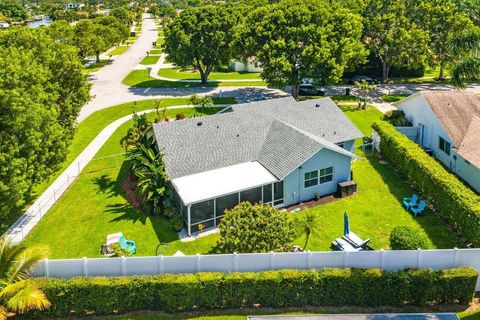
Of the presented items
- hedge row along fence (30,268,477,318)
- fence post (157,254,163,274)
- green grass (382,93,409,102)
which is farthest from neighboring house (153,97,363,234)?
green grass (382,93,409,102)

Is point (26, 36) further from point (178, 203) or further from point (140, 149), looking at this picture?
point (178, 203)

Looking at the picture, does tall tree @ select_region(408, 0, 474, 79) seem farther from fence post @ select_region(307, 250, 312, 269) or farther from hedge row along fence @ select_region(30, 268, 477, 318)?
fence post @ select_region(307, 250, 312, 269)

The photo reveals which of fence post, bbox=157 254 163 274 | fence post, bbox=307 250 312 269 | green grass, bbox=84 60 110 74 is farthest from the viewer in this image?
green grass, bbox=84 60 110 74

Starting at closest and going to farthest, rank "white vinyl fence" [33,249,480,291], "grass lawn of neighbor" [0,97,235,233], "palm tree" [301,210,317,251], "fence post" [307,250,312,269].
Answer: "white vinyl fence" [33,249,480,291] < "fence post" [307,250,312,269] < "palm tree" [301,210,317,251] < "grass lawn of neighbor" [0,97,235,233]

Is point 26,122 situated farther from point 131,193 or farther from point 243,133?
point 243,133

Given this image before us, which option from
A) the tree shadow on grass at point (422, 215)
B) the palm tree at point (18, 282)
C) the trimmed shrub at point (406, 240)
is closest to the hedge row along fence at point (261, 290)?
the palm tree at point (18, 282)

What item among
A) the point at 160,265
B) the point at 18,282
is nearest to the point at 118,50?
the point at 160,265
